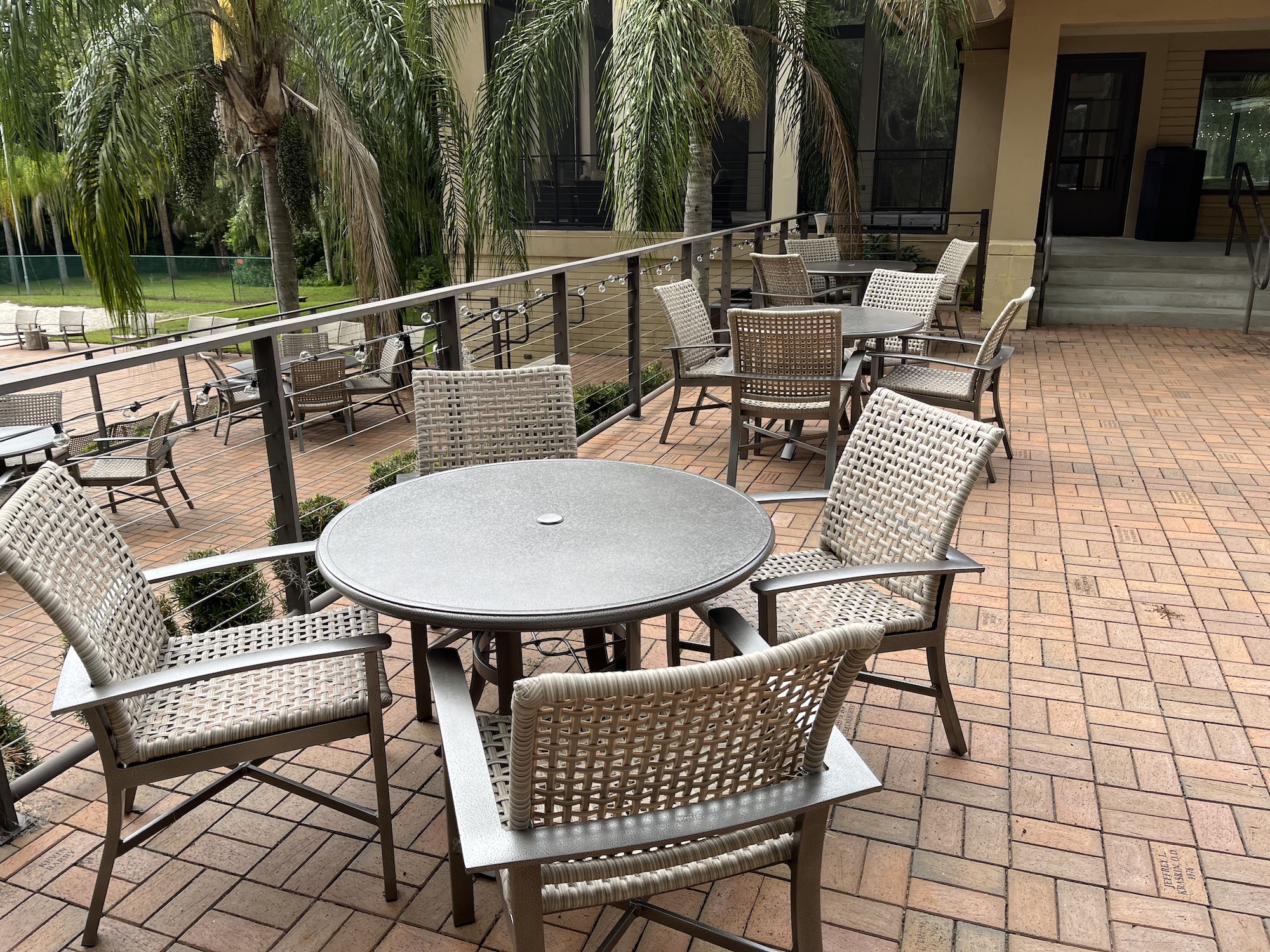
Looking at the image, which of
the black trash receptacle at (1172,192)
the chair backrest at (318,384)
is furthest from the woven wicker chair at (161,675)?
the black trash receptacle at (1172,192)

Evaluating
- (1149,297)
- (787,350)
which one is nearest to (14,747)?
(787,350)

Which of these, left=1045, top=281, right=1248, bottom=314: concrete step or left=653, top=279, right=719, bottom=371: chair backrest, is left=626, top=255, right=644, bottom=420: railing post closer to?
left=653, top=279, right=719, bottom=371: chair backrest

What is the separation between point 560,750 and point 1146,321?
33.4 ft

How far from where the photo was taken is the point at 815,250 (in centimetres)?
875

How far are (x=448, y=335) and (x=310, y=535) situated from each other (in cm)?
115

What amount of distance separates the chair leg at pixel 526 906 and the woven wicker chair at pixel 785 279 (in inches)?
227

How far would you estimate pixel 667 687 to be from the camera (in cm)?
117

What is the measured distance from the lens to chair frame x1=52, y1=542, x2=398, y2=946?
1.63 meters

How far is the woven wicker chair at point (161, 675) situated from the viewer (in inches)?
64.3

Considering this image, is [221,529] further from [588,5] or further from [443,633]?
[588,5]

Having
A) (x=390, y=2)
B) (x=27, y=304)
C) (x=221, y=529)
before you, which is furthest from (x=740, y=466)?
(x=27, y=304)

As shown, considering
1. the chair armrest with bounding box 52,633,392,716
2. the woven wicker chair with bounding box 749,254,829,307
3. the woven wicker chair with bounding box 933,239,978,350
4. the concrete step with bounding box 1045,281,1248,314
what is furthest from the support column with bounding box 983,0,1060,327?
the chair armrest with bounding box 52,633,392,716

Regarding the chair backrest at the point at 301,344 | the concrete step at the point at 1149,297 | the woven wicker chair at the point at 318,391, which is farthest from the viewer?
the chair backrest at the point at 301,344

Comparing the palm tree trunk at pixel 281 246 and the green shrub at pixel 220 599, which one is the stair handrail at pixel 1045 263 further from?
the green shrub at pixel 220 599
